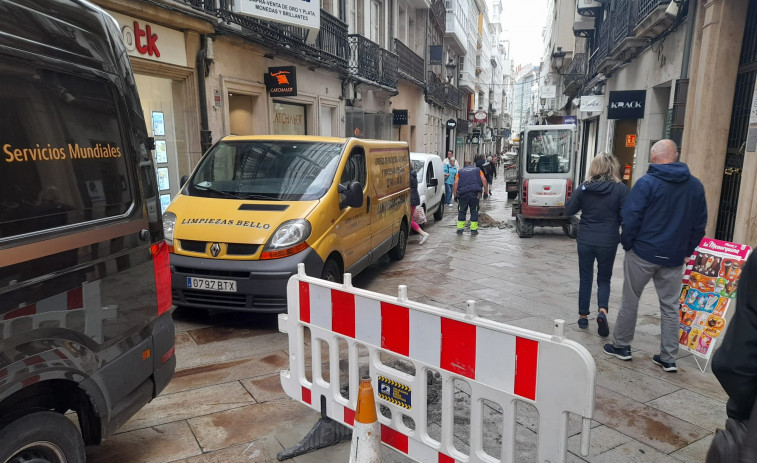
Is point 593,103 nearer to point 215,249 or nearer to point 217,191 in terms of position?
point 217,191

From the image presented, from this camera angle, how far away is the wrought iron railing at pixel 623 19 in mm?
12391

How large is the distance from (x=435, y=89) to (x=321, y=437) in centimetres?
2928

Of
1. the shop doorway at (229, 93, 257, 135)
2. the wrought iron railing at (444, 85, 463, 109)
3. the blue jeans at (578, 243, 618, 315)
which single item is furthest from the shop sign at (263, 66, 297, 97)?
the wrought iron railing at (444, 85, 463, 109)

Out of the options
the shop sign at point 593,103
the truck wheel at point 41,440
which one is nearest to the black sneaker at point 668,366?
the truck wheel at point 41,440

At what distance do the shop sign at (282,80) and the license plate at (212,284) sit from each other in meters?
8.24

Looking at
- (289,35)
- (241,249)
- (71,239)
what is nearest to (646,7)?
(289,35)

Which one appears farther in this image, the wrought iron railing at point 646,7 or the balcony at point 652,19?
the wrought iron railing at point 646,7

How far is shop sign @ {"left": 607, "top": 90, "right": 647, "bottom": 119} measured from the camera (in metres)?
12.1

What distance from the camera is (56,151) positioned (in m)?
2.40

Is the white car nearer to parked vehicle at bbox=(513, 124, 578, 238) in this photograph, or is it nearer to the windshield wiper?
parked vehicle at bbox=(513, 124, 578, 238)

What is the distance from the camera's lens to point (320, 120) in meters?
15.8

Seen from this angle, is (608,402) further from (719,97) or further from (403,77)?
(403,77)

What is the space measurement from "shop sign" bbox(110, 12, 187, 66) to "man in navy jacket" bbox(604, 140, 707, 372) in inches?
300

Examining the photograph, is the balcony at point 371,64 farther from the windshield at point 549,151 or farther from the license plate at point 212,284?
the license plate at point 212,284
